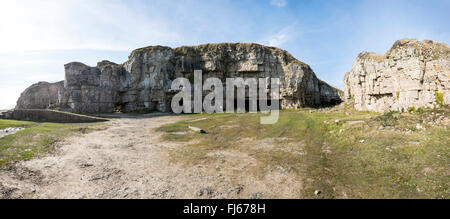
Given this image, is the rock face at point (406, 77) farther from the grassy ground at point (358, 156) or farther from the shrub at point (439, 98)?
the grassy ground at point (358, 156)

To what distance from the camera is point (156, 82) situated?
44.9 m

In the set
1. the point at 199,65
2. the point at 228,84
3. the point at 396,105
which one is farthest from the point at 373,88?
the point at 199,65

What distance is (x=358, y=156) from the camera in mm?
8555

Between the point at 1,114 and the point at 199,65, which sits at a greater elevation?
the point at 199,65

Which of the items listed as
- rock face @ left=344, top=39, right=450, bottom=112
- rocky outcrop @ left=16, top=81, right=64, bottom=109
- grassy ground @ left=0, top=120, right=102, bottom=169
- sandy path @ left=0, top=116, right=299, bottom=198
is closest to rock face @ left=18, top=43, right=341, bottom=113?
rocky outcrop @ left=16, top=81, right=64, bottom=109

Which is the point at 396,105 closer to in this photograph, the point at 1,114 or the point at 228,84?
the point at 228,84

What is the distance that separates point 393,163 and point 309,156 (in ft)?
10.8

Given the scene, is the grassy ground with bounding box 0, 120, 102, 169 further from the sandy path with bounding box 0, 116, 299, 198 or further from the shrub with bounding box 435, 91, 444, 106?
the shrub with bounding box 435, 91, 444, 106

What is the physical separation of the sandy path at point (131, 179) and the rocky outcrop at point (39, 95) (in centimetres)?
5946

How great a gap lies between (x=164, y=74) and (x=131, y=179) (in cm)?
4095

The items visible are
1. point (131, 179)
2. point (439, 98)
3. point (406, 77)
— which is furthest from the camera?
point (406, 77)

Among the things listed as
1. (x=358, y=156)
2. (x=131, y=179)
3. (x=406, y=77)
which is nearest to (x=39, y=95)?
(x=131, y=179)

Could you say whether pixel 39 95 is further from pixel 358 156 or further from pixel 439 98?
pixel 439 98
